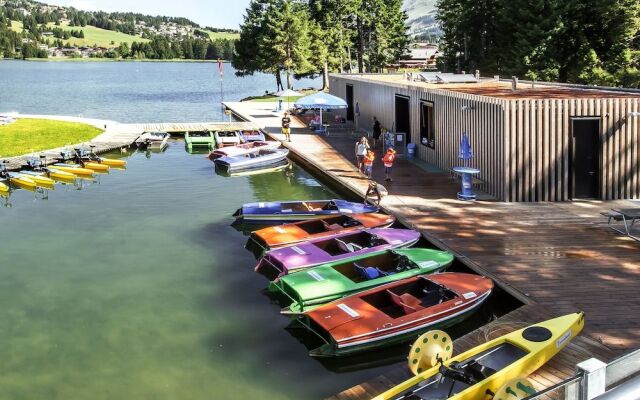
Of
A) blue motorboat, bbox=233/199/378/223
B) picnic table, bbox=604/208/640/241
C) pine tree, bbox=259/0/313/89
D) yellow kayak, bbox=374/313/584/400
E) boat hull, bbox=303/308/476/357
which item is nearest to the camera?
yellow kayak, bbox=374/313/584/400

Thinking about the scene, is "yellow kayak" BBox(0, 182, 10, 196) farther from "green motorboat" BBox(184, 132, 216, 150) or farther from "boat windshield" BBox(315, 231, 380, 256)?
"boat windshield" BBox(315, 231, 380, 256)

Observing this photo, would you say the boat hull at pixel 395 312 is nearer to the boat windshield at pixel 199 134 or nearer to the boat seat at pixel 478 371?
the boat seat at pixel 478 371

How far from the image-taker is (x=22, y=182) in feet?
84.0

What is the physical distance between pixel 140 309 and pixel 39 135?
2650 centimetres

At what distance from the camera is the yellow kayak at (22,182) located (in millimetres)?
25434

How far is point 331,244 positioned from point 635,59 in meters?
37.2

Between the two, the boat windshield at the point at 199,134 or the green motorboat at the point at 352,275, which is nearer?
the green motorboat at the point at 352,275

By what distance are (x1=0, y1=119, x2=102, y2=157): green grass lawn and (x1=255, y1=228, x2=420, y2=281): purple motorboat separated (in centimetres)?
2007

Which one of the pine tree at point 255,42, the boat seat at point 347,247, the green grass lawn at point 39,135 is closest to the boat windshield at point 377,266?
the boat seat at point 347,247

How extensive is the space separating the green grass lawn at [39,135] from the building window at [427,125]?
18.4 metres

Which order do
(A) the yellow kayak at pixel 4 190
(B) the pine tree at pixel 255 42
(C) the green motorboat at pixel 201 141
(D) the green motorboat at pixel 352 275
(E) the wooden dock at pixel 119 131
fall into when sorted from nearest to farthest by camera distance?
(D) the green motorboat at pixel 352 275, (A) the yellow kayak at pixel 4 190, (E) the wooden dock at pixel 119 131, (C) the green motorboat at pixel 201 141, (B) the pine tree at pixel 255 42

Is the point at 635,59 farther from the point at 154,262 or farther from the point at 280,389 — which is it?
the point at 280,389

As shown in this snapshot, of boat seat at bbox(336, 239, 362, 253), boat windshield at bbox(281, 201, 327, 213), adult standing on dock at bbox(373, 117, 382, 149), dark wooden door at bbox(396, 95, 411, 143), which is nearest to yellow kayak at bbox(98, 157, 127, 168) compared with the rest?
adult standing on dock at bbox(373, 117, 382, 149)

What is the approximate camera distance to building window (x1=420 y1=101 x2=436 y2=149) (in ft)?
84.5
